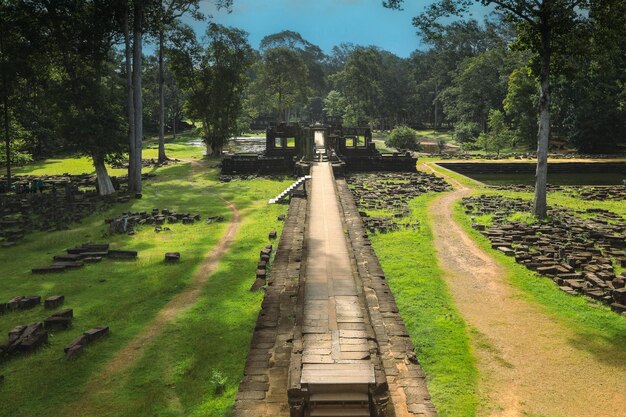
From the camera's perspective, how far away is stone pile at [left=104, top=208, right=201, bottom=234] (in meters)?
19.3

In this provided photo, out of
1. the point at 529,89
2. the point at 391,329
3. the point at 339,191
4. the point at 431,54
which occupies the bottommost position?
the point at 391,329

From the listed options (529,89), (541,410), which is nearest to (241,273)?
(541,410)

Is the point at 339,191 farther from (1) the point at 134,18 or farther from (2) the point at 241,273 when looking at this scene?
(1) the point at 134,18

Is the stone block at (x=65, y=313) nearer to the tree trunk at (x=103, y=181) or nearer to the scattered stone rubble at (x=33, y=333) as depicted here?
the scattered stone rubble at (x=33, y=333)

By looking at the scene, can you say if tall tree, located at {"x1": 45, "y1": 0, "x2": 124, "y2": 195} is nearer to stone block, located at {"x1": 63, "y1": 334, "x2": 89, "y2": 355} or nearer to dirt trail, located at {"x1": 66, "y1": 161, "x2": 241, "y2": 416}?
dirt trail, located at {"x1": 66, "y1": 161, "x2": 241, "y2": 416}

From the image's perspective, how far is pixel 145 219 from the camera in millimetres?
20953

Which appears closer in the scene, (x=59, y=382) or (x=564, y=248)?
(x=59, y=382)

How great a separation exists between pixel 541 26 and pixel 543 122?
3.97 m

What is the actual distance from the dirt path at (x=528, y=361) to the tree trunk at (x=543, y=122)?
798 cm

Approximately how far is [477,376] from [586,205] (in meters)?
19.6

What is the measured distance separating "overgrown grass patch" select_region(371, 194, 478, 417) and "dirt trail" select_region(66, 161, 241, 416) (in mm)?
5561

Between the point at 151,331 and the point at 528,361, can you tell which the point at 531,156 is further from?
the point at 151,331

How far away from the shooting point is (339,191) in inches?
938

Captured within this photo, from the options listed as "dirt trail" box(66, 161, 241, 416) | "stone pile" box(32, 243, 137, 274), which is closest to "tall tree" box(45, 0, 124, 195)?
"stone pile" box(32, 243, 137, 274)
